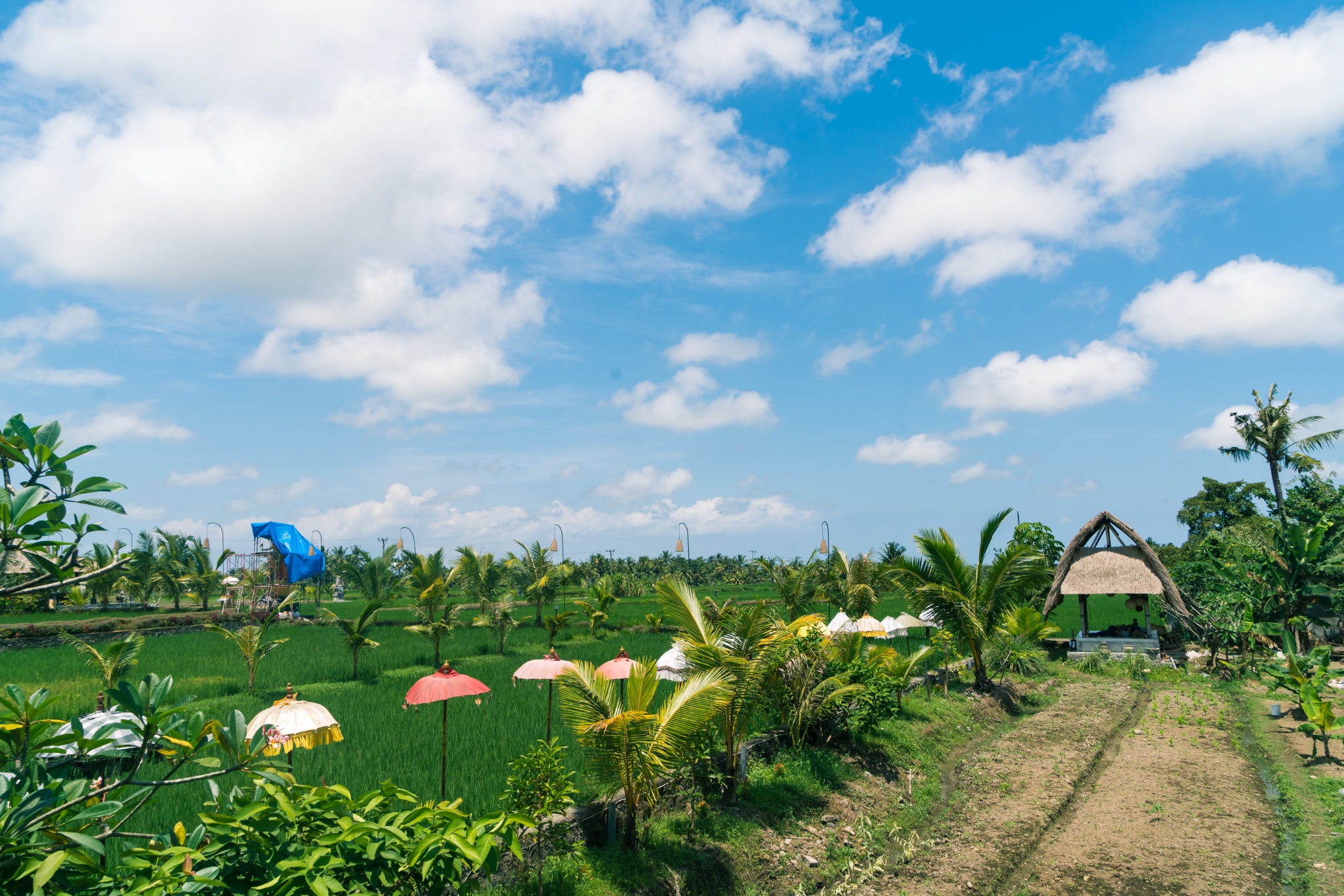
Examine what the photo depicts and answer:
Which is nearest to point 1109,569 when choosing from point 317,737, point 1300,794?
point 1300,794

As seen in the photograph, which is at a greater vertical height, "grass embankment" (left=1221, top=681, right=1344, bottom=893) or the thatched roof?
the thatched roof

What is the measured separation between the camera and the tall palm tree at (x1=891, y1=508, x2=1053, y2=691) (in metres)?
15.7

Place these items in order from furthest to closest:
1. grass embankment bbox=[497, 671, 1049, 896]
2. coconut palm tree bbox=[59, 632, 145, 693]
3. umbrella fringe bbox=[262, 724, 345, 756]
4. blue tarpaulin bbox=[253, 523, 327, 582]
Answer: blue tarpaulin bbox=[253, 523, 327, 582] < coconut palm tree bbox=[59, 632, 145, 693] < umbrella fringe bbox=[262, 724, 345, 756] < grass embankment bbox=[497, 671, 1049, 896]

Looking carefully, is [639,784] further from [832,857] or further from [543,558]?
[543,558]

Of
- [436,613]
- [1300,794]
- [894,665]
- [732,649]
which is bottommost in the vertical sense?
[1300,794]

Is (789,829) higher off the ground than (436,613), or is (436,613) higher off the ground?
(436,613)

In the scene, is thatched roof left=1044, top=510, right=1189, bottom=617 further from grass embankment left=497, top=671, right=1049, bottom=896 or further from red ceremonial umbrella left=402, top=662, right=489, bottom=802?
red ceremonial umbrella left=402, top=662, right=489, bottom=802

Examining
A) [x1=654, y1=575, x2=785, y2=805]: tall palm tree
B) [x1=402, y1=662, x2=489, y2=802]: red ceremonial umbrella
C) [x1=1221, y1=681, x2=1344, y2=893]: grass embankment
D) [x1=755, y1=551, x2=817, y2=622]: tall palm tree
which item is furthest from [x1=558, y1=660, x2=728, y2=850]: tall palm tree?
[x1=755, y1=551, x2=817, y2=622]: tall palm tree

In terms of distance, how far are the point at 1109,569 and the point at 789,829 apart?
58.4 feet

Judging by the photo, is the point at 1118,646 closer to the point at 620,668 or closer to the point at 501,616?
the point at 620,668

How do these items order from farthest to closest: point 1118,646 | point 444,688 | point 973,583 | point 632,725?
point 1118,646 → point 973,583 → point 444,688 → point 632,725

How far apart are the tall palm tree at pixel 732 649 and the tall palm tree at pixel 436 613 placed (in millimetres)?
13530

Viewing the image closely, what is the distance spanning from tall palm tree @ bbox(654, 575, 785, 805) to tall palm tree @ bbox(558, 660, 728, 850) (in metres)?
1.10

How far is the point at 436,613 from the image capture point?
77.3 feet
